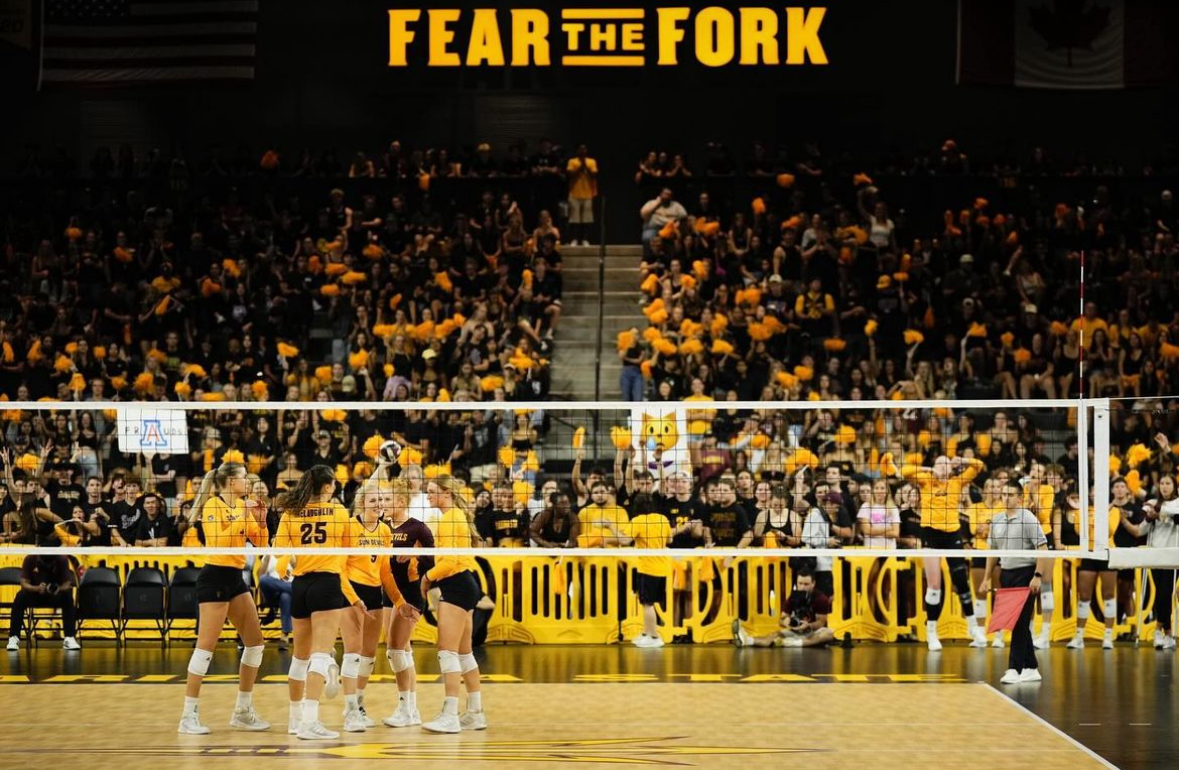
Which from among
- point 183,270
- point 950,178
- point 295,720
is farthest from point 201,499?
point 950,178

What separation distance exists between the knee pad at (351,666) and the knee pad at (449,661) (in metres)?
0.72

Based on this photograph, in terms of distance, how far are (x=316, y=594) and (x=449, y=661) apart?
1.08 meters

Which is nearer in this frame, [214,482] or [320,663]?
[320,663]

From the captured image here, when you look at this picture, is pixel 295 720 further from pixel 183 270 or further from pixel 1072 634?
pixel 183 270

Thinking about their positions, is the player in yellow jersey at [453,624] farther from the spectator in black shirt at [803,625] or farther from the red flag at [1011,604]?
the spectator in black shirt at [803,625]

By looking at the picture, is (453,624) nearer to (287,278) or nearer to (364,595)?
(364,595)

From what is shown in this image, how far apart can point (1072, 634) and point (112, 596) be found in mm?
10654

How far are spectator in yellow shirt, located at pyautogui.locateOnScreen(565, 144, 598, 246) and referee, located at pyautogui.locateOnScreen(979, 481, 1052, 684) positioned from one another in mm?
12626

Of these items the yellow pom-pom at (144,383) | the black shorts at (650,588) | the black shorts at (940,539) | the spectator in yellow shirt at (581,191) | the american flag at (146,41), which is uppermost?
the american flag at (146,41)

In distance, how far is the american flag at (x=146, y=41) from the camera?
2498 cm

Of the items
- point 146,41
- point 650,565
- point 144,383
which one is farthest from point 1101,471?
point 146,41

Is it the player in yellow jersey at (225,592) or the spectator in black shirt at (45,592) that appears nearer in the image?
the player in yellow jersey at (225,592)

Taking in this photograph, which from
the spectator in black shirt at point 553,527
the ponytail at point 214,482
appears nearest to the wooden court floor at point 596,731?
the ponytail at point 214,482

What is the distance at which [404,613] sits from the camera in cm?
1088
